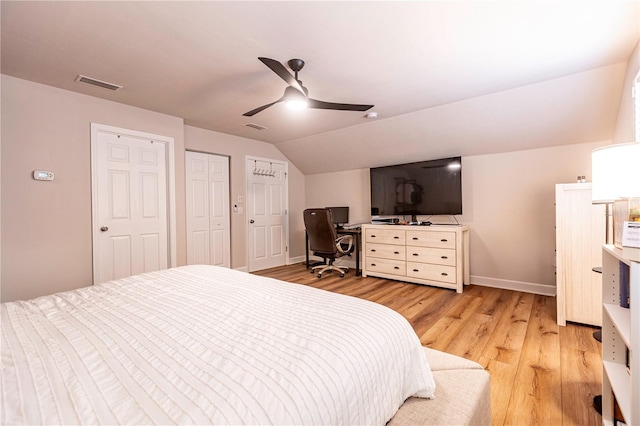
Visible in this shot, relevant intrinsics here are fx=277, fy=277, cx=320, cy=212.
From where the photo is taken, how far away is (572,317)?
2.59 meters

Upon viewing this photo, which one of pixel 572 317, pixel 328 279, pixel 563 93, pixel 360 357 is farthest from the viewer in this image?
pixel 328 279

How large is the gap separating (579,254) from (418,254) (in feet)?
5.67

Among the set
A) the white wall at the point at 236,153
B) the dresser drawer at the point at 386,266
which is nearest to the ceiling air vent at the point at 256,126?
the white wall at the point at 236,153

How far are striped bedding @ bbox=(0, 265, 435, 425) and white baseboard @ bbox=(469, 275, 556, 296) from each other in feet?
10.9

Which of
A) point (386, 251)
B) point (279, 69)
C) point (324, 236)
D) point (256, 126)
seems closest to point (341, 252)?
point (324, 236)

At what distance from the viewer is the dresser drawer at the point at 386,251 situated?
4125 millimetres

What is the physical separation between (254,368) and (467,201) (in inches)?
161

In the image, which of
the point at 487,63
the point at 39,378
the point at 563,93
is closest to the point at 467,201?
the point at 563,93

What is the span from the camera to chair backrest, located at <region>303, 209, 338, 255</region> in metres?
4.25

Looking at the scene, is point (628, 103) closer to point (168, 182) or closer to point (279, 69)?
point (279, 69)

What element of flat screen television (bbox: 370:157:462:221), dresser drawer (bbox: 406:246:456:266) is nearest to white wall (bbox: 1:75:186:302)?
flat screen television (bbox: 370:157:462:221)

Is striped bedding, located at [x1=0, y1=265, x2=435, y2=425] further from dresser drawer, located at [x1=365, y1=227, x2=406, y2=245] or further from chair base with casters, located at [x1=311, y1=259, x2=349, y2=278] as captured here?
chair base with casters, located at [x1=311, y1=259, x2=349, y2=278]

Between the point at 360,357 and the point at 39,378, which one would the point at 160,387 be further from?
the point at 360,357

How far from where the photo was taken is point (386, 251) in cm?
428
